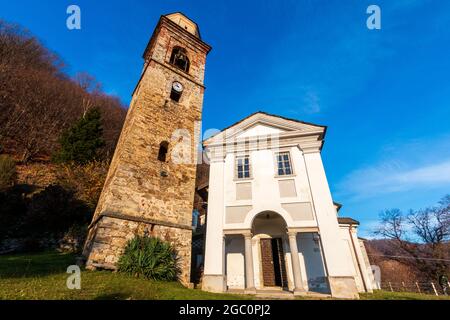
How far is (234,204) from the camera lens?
35.2 feet

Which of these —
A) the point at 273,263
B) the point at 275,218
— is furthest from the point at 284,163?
the point at 273,263

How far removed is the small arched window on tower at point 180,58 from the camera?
16203 mm

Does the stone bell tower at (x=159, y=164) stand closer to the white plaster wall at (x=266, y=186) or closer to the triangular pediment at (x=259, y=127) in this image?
the triangular pediment at (x=259, y=127)

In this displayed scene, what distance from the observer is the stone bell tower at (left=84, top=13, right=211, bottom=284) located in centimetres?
896

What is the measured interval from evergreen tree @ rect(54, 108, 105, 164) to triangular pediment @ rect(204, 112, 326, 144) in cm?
1389

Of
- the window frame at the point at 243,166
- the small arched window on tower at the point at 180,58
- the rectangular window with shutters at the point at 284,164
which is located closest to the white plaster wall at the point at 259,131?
the window frame at the point at 243,166

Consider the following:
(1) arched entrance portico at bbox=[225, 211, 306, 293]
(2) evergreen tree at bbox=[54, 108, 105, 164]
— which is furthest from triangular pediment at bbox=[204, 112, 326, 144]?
(2) evergreen tree at bbox=[54, 108, 105, 164]

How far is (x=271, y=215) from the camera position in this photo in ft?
37.0

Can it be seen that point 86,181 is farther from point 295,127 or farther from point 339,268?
point 339,268

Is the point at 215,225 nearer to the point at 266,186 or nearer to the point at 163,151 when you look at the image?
the point at 266,186

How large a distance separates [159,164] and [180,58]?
9.31 meters

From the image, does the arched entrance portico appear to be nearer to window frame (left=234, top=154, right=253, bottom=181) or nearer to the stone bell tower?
window frame (left=234, top=154, right=253, bottom=181)

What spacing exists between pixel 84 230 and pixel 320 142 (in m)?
13.9

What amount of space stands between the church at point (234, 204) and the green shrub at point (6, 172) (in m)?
9.31
